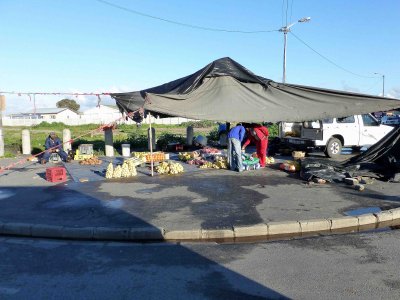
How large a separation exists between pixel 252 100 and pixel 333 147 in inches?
213

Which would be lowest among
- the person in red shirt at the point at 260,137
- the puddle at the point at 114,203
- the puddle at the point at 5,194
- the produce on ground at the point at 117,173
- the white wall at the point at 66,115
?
the puddle at the point at 114,203

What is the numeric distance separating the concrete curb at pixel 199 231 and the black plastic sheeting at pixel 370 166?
369cm

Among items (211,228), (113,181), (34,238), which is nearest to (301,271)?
(211,228)

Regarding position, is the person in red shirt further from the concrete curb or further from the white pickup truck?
the concrete curb

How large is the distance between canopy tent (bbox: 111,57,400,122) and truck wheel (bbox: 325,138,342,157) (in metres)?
3.94

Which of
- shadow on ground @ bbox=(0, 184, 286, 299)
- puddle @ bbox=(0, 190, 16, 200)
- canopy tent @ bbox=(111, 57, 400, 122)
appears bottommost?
shadow on ground @ bbox=(0, 184, 286, 299)

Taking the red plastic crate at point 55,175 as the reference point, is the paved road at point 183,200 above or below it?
Result: below

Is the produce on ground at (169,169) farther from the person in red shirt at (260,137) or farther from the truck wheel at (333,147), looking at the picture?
the truck wheel at (333,147)

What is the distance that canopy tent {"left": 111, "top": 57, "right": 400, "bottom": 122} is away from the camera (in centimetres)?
1152

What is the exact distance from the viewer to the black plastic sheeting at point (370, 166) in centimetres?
1077

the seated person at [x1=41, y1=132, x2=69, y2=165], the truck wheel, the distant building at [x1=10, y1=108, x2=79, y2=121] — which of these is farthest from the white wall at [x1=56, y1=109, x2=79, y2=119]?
the truck wheel

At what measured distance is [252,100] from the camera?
12.0 meters

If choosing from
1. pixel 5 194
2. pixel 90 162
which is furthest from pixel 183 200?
pixel 90 162

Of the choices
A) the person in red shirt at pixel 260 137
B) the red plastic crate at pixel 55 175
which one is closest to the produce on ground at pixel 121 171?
the red plastic crate at pixel 55 175
